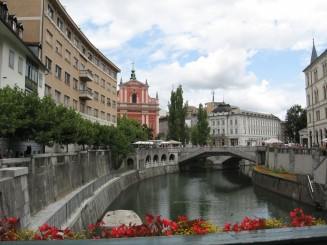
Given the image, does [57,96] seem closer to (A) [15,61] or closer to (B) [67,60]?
(B) [67,60]

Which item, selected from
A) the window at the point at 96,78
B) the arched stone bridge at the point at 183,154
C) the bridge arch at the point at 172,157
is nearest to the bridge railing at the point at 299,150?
the arched stone bridge at the point at 183,154

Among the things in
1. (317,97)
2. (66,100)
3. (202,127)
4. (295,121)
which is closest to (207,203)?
(66,100)

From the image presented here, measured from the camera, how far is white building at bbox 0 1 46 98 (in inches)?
1046

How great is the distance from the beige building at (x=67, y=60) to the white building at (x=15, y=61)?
130 inches

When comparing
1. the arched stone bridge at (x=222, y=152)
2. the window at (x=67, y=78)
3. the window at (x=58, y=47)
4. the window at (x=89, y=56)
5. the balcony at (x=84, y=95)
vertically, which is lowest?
the arched stone bridge at (x=222, y=152)

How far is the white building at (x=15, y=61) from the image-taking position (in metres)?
26.6

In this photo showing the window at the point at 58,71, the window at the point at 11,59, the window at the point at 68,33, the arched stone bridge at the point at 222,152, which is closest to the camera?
the window at the point at 11,59

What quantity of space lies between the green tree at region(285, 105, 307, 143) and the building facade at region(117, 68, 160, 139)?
43354 millimetres

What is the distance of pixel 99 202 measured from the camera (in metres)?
31.7

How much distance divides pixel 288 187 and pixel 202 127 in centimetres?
5463

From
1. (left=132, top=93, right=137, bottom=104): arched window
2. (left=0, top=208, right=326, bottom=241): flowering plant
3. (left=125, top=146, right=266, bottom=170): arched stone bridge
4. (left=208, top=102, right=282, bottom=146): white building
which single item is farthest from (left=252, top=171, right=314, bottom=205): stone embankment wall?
(left=208, top=102, right=282, bottom=146): white building

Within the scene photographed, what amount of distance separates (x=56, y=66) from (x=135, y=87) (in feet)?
205

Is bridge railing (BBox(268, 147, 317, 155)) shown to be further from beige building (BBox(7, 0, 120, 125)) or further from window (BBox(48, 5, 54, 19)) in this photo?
window (BBox(48, 5, 54, 19))

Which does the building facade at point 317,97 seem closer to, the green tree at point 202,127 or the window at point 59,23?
the green tree at point 202,127
